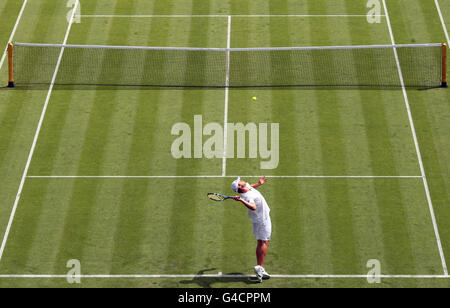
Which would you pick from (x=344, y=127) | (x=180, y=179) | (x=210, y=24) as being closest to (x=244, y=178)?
(x=180, y=179)

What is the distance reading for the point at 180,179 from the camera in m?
29.0

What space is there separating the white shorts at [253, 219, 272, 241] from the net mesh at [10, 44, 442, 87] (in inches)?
371

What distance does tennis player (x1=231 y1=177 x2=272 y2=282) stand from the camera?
79.9ft

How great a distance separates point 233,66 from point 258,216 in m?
10.6

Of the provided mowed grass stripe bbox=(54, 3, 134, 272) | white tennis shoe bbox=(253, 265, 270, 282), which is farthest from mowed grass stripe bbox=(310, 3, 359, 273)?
mowed grass stripe bbox=(54, 3, 134, 272)

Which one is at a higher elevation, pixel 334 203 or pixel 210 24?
pixel 210 24

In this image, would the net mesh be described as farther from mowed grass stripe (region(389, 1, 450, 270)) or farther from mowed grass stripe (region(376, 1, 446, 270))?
mowed grass stripe (region(376, 1, 446, 270))

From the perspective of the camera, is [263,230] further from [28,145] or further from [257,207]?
[28,145]

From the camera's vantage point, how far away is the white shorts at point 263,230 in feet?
80.7

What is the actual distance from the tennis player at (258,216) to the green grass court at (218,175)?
697mm

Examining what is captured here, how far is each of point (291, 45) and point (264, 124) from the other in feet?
16.9

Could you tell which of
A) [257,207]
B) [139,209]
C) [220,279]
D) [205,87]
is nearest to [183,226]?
[139,209]
